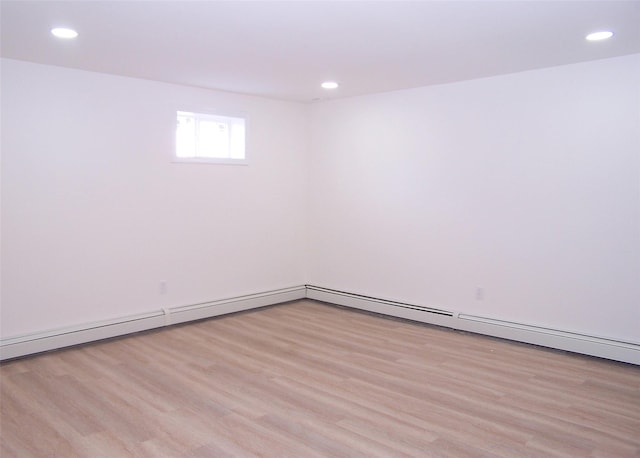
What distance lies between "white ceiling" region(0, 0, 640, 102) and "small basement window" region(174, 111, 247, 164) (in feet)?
2.14

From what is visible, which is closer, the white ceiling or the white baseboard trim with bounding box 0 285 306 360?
the white ceiling

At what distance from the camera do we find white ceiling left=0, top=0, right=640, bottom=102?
2854 mm

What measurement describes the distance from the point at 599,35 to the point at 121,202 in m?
4.00

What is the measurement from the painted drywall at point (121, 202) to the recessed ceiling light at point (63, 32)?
947 mm

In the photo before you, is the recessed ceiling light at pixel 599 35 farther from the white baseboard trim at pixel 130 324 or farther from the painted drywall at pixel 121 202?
the white baseboard trim at pixel 130 324

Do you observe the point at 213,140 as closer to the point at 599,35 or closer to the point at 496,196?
the point at 496,196

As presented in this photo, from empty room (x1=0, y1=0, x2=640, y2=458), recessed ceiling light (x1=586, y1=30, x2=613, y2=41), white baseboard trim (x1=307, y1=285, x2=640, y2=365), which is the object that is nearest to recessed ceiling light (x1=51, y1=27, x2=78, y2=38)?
empty room (x1=0, y1=0, x2=640, y2=458)

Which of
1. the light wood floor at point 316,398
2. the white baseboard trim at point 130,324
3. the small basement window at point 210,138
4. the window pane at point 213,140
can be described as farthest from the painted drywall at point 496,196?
the window pane at point 213,140

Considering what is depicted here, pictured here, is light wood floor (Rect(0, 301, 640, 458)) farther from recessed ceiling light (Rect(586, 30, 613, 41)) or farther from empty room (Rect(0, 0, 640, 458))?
recessed ceiling light (Rect(586, 30, 613, 41))

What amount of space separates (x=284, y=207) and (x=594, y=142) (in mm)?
3314

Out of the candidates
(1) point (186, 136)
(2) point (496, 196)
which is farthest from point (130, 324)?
(2) point (496, 196)

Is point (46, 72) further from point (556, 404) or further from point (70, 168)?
point (556, 404)

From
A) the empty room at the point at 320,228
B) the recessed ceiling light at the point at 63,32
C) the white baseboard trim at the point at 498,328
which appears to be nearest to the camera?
the empty room at the point at 320,228

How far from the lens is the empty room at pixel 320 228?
2.98 meters
